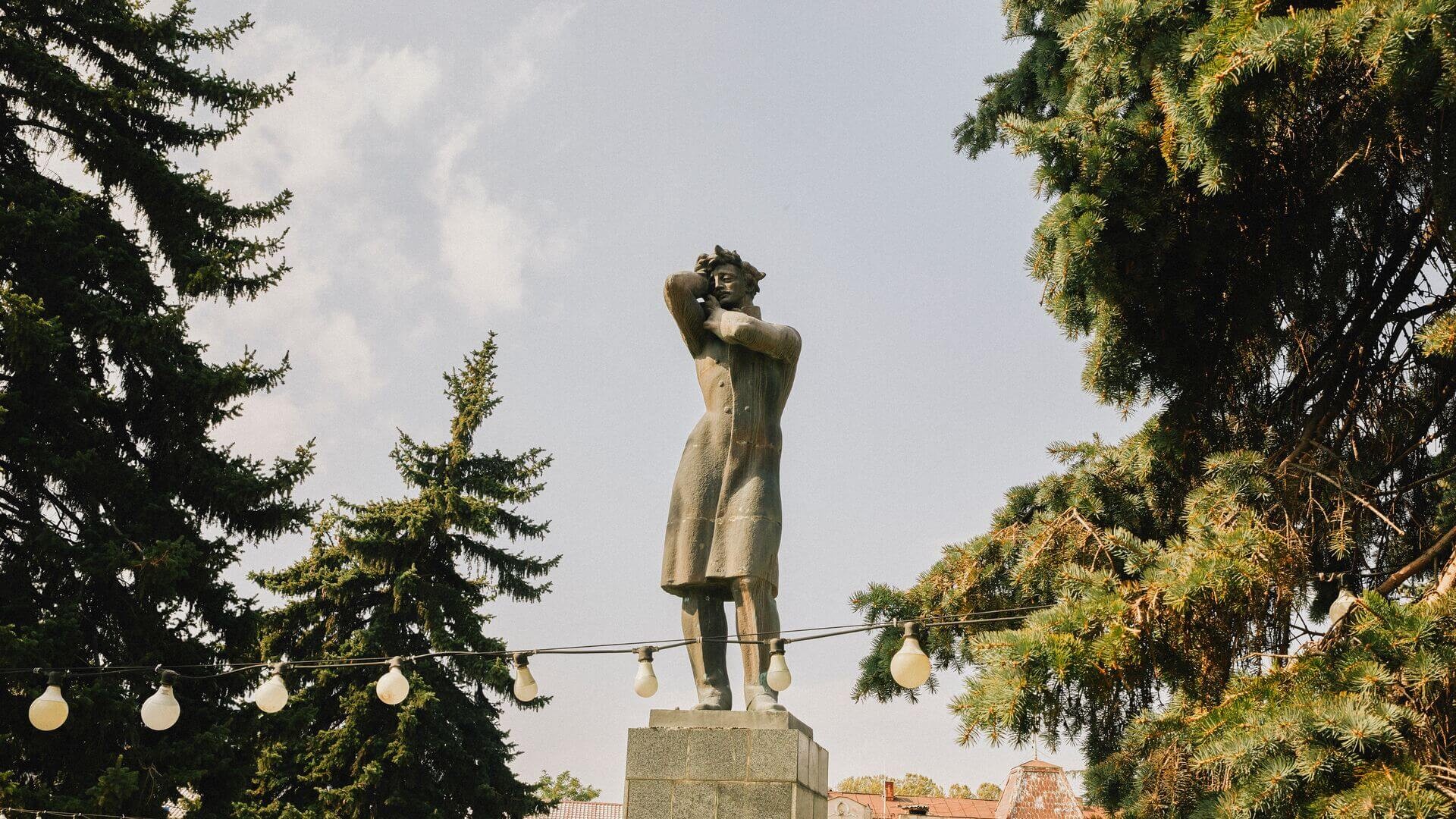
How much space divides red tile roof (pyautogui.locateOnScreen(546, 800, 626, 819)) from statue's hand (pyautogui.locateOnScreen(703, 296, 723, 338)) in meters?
22.6

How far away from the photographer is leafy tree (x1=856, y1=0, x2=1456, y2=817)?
5.49 m

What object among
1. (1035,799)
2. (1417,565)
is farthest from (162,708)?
(1035,799)

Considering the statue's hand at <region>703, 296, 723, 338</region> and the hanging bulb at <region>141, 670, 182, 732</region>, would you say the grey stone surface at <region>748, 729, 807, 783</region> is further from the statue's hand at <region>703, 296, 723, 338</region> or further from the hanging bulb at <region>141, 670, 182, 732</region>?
the hanging bulb at <region>141, 670, 182, 732</region>

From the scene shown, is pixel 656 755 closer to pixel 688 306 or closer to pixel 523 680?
pixel 523 680

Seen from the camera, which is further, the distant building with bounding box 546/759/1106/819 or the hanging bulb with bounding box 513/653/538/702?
the distant building with bounding box 546/759/1106/819

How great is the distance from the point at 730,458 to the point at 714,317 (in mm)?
795

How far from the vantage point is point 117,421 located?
40.1ft

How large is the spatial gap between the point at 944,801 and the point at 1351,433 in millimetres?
26453

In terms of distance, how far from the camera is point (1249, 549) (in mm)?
6121

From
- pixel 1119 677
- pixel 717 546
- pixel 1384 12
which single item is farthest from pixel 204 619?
pixel 1384 12

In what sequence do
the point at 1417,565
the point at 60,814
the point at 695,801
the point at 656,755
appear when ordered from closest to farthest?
the point at 695,801, the point at 656,755, the point at 1417,565, the point at 60,814

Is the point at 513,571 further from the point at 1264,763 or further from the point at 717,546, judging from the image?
the point at 1264,763

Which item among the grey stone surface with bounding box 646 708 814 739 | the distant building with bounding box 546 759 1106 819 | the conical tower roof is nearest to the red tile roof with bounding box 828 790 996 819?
the distant building with bounding box 546 759 1106 819

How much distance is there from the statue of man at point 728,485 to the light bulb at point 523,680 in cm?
96
